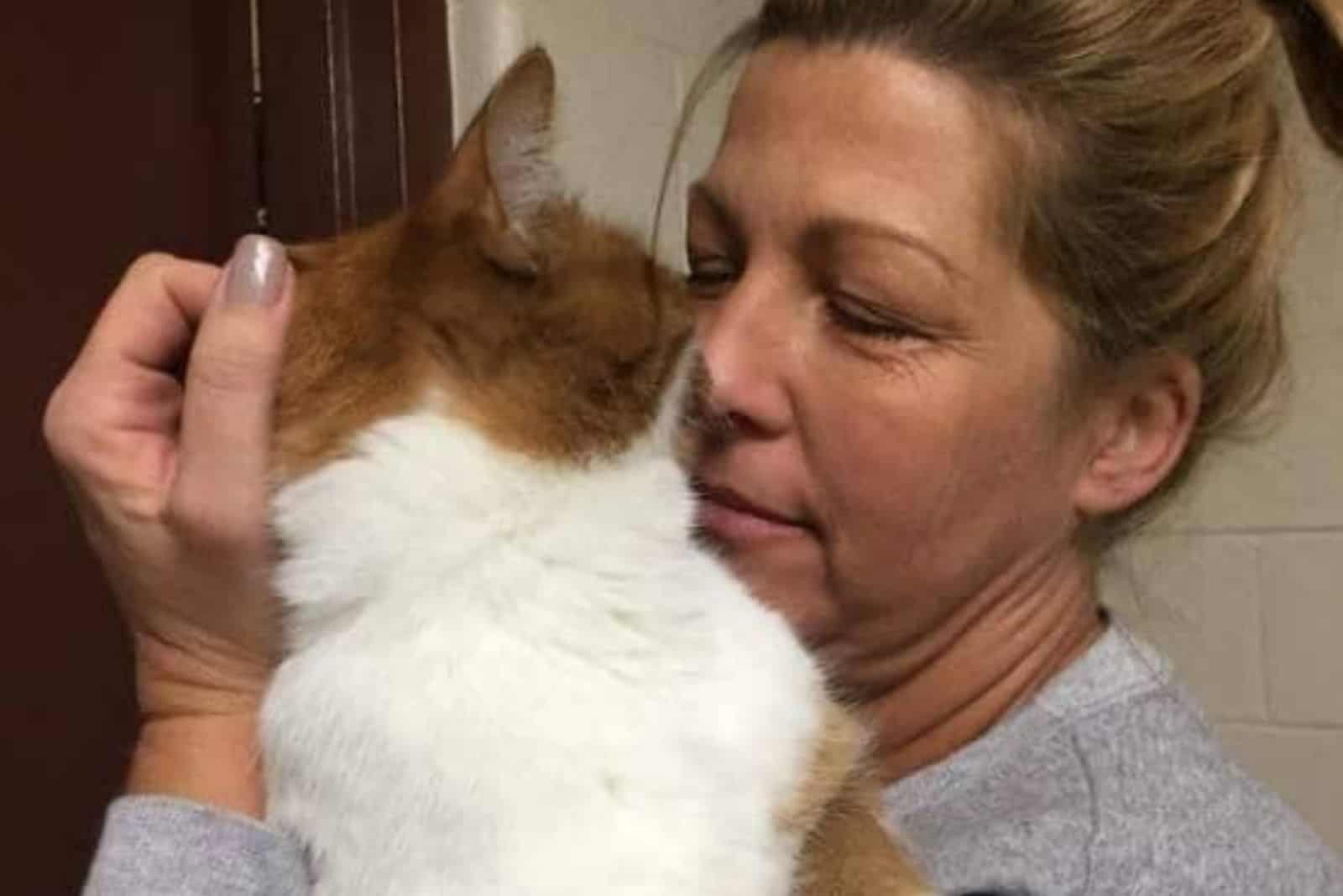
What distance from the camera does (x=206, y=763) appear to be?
2.79 ft

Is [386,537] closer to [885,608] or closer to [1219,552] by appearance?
[885,608]

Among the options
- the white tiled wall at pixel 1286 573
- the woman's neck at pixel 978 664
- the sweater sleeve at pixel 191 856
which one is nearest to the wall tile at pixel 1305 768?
the white tiled wall at pixel 1286 573

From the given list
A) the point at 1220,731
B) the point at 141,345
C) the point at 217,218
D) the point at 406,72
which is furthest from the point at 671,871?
the point at 1220,731

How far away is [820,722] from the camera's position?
2.85 ft

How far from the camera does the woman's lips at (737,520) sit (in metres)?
1.00

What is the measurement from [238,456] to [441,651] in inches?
5.2

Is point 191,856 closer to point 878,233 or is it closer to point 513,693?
point 513,693

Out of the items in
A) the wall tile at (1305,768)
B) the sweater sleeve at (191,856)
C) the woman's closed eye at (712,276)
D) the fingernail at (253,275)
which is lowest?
the wall tile at (1305,768)

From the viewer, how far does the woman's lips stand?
1001 mm

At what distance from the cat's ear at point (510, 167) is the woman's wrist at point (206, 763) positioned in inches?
9.8

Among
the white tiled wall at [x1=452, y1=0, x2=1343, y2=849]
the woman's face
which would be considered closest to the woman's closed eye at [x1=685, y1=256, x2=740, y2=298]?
the woman's face

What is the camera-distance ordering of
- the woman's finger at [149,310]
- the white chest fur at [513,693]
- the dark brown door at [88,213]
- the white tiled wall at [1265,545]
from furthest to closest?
the white tiled wall at [1265,545] → the dark brown door at [88,213] → the woman's finger at [149,310] → the white chest fur at [513,693]

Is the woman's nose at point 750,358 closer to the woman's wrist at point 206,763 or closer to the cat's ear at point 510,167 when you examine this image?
the cat's ear at point 510,167

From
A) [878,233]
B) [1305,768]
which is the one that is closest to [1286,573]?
[1305,768]
